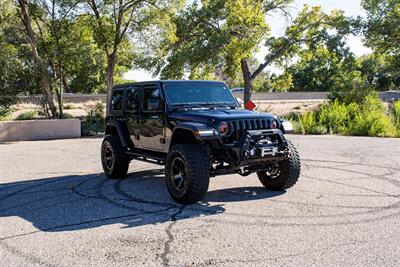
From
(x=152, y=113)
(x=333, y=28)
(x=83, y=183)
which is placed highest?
(x=333, y=28)

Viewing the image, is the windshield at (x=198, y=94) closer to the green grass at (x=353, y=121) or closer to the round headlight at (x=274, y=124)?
the round headlight at (x=274, y=124)

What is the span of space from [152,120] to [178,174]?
1.45 metres

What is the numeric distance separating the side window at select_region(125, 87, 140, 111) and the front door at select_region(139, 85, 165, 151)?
228 millimetres

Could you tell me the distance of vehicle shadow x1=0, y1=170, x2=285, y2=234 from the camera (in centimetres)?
591

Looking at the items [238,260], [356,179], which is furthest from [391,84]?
[238,260]

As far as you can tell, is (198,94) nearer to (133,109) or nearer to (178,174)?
(133,109)

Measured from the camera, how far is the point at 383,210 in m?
6.16

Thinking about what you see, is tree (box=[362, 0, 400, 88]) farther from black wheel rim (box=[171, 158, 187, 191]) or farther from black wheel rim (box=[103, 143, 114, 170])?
black wheel rim (box=[171, 158, 187, 191])

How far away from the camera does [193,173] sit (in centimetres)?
627

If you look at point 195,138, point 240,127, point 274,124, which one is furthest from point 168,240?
point 274,124

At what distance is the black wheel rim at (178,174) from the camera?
6.60 metres

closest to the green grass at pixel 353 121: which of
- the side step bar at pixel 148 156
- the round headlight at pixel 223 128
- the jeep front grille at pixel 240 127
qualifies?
the side step bar at pixel 148 156

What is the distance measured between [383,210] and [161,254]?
326 cm

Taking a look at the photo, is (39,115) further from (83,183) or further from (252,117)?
(252,117)
